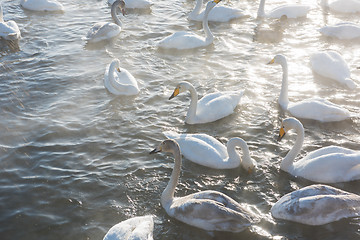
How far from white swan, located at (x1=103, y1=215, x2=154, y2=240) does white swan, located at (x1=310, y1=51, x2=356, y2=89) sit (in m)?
7.57

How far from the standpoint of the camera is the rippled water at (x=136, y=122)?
7.89 m

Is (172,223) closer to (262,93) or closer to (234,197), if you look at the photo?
(234,197)

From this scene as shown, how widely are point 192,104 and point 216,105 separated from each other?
24.0 inches

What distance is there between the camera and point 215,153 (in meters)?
9.04

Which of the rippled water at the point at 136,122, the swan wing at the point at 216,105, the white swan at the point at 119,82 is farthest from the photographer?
the white swan at the point at 119,82

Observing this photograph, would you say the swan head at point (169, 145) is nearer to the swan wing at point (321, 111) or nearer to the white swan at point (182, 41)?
the swan wing at point (321, 111)

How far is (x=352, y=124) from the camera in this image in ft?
34.6

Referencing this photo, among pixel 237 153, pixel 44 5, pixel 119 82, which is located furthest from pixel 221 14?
pixel 237 153

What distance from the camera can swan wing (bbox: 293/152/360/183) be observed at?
331 inches

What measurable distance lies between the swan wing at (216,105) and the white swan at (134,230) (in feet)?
13.3

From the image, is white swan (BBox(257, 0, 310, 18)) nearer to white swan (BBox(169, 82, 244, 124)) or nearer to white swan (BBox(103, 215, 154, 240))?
white swan (BBox(169, 82, 244, 124))

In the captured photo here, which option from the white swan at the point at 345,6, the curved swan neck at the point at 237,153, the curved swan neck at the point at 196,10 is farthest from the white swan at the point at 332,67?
the white swan at the point at 345,6

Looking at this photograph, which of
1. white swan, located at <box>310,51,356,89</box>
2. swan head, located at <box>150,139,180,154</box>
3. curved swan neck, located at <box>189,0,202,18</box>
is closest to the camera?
swan head, located at <box>150,139,180,154</box>

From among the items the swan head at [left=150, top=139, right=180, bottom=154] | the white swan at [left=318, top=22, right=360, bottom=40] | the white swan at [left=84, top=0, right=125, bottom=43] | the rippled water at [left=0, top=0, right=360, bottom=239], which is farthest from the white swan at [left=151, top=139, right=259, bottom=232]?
the white swan at [left=318, top=22, right=360, bottom=40]
